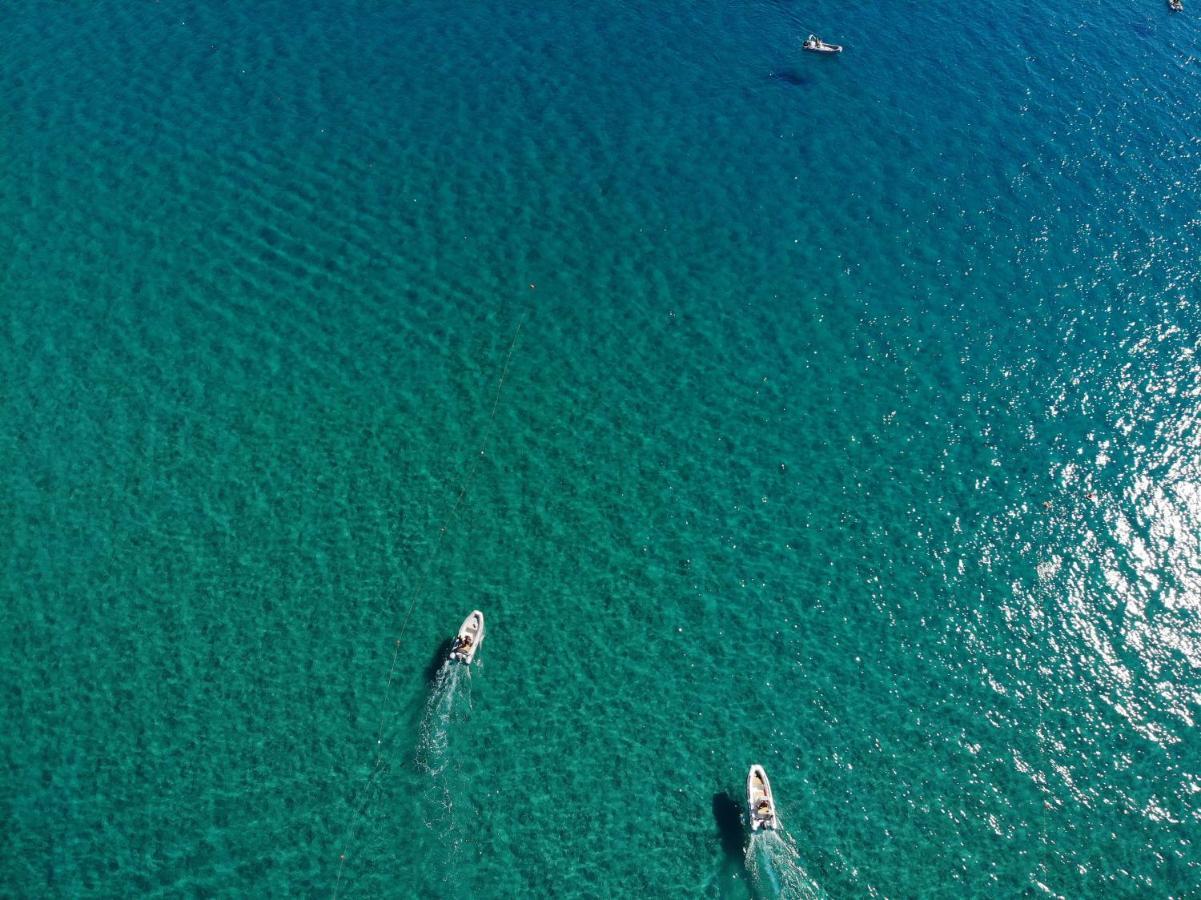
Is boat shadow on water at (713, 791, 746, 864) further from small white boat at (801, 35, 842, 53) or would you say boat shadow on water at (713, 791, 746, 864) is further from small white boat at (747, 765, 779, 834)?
small white boat at (801, 35, 842, 53)

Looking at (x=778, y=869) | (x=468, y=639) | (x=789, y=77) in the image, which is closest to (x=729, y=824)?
(x=778, y=869)

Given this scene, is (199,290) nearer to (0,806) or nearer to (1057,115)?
(0,806)

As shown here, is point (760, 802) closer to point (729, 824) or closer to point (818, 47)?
point (729, 824)

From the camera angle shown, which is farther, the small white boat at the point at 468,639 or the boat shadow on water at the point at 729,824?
the small white boat at the point at 468,639

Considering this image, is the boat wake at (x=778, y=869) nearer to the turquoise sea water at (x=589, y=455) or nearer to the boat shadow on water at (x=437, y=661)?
the turquoise sea water at (x=589, y=455)

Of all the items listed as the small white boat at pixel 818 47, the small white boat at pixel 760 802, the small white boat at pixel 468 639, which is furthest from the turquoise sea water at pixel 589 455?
the small white boat at pixel 818 47

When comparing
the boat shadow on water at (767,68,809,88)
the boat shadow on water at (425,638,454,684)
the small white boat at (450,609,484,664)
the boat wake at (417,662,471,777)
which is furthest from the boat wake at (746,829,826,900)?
the boat shadow on water at (767,68,809,88)
